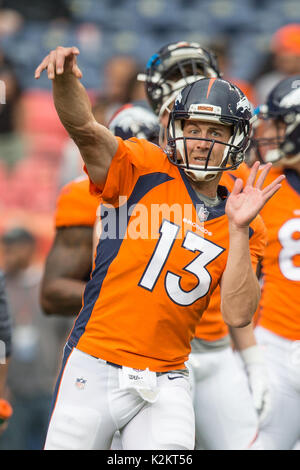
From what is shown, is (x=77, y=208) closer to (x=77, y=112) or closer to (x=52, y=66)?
(x=77, y=112)

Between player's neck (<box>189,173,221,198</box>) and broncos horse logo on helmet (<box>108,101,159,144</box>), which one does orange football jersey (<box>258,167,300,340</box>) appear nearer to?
broncos horse logo on helmet (<box>108,101,159,144</box>)


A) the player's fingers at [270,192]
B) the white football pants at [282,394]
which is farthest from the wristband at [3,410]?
the player's fingers at [270,192]

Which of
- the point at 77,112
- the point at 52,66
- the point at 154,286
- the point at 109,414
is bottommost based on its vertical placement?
the point at 109,414

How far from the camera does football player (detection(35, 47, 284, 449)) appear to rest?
305 cm

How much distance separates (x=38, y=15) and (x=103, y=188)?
25.9ft

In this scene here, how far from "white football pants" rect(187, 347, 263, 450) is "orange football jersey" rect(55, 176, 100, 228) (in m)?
0.96

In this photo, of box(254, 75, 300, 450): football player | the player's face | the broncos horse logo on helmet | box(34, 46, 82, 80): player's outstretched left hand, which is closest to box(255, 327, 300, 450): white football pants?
box(254, 75, 300, 450): football player

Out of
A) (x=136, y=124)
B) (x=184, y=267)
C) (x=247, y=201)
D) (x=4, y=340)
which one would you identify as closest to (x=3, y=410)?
(x=4, y=340)

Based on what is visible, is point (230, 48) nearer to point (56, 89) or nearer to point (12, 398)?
point (12, 398)

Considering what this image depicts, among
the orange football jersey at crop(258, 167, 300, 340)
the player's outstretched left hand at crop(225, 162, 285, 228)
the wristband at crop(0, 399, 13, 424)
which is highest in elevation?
the player's outstretched left hand at crop(225, 162, 285, 228)

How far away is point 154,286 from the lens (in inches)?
122

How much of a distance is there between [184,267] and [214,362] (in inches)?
51.2

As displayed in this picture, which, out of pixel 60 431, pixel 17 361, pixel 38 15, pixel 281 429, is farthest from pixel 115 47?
pixel 60 431

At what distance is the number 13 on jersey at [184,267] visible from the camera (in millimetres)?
3100
